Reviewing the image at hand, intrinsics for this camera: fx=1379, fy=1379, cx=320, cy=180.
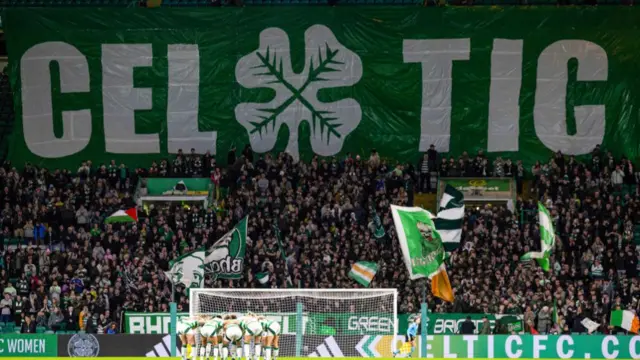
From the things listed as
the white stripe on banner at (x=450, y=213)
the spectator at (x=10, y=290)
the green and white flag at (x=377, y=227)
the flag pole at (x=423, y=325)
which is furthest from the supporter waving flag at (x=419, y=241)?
the spectator at (x=10, y=290)

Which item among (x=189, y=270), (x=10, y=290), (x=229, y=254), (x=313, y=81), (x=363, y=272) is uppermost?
(x=313, y=81)

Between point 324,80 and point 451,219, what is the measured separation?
14.9 meters

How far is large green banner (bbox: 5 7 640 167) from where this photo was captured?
61.8m

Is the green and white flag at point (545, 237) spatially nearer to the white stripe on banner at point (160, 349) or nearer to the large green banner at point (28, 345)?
the white stripe on banner at point (160, 349)

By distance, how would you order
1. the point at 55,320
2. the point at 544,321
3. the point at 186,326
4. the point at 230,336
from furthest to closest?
the point at 55,320, the point at 544,321, the point at 186,326, the point at 230,336

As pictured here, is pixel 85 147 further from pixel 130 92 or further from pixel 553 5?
pixel 553 5

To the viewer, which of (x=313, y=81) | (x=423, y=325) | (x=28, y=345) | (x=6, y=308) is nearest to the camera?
(x=423, y=325)

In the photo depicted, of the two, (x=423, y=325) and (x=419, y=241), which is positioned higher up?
(x=419, y=241)

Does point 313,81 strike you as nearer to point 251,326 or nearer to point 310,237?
point 310,237

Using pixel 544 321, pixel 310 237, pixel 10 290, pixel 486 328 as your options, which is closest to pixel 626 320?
pixel 544 321

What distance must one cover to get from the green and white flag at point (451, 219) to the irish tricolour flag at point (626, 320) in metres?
6.06

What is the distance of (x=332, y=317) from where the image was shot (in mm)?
43406

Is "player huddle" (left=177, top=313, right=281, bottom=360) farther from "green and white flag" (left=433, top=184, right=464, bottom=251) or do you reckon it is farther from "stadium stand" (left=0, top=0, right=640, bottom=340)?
"green and white flag" (left=433, top=184, right=464, bottom=251)

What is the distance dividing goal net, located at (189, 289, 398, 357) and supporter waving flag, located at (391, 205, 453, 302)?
2.02m
